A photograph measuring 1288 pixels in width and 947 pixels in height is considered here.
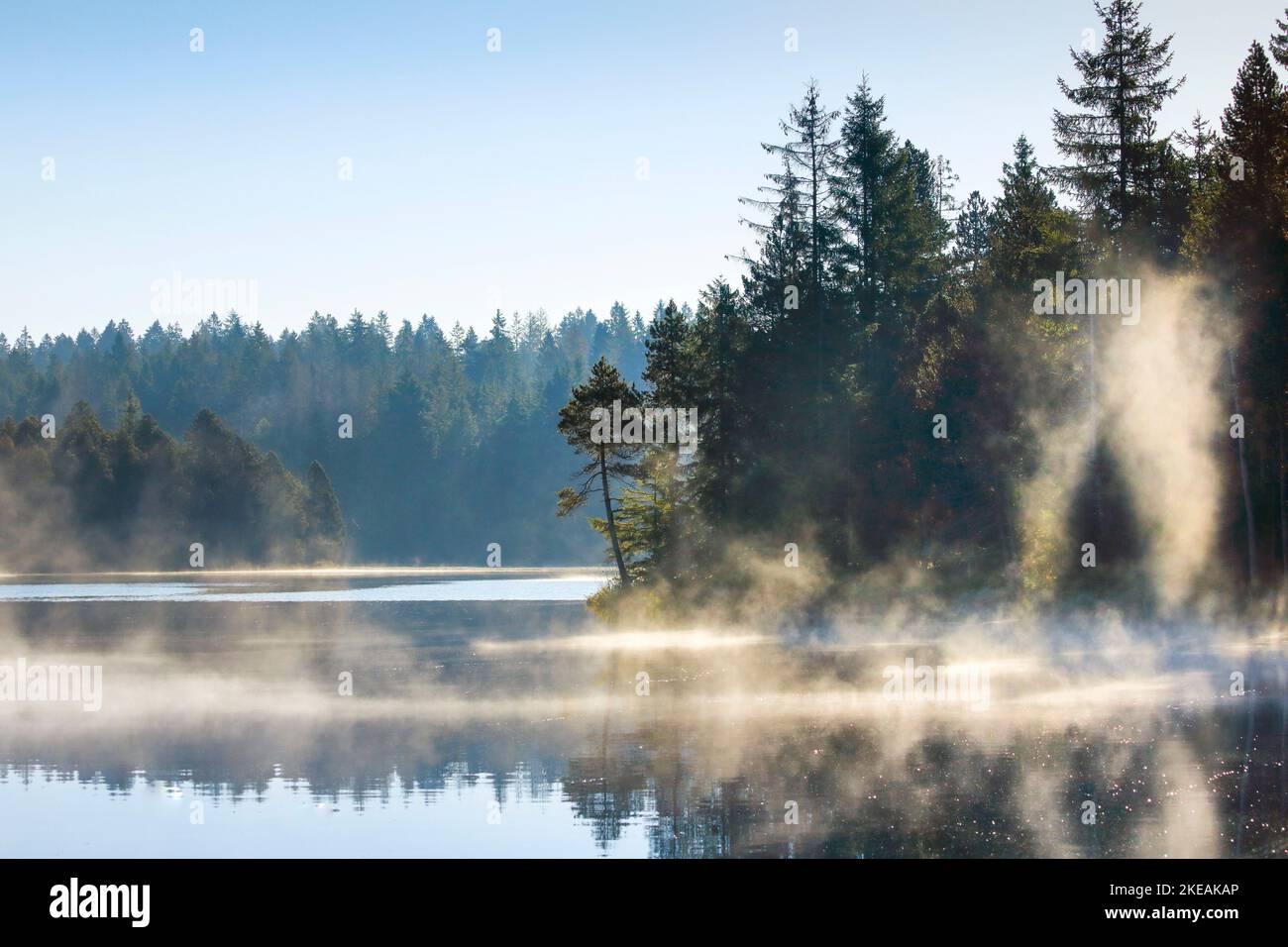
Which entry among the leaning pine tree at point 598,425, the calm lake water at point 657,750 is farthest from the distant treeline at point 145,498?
the calm lake water at point 657,750

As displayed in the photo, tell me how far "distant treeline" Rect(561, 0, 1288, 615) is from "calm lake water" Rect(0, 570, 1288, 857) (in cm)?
870

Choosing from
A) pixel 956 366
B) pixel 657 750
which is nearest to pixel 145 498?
pixel 956 366

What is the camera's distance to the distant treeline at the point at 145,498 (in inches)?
6107

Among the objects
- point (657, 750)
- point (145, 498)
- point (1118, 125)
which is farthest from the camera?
point (145, 498)

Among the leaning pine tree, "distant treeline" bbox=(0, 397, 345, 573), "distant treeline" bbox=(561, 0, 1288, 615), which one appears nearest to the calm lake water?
"distant treeline" bbox=(561, 0, 1288, 615)

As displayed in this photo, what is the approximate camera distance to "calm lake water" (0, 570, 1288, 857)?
65.4ft

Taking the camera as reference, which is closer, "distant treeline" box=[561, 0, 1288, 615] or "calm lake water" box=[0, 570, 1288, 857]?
"calm lake water" box=[0, 570, 1288, 857]

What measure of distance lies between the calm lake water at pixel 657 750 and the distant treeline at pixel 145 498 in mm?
108418

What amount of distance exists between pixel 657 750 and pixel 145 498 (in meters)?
140

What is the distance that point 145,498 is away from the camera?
15825 cm

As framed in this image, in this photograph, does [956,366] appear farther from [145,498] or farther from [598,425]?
[145,498]

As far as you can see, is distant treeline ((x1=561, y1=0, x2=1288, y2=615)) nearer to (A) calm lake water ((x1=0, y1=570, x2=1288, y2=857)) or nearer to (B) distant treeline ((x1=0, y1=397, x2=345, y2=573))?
(A) calm lake water ((x1=0, y1=570, x2=1288, y2=857))
